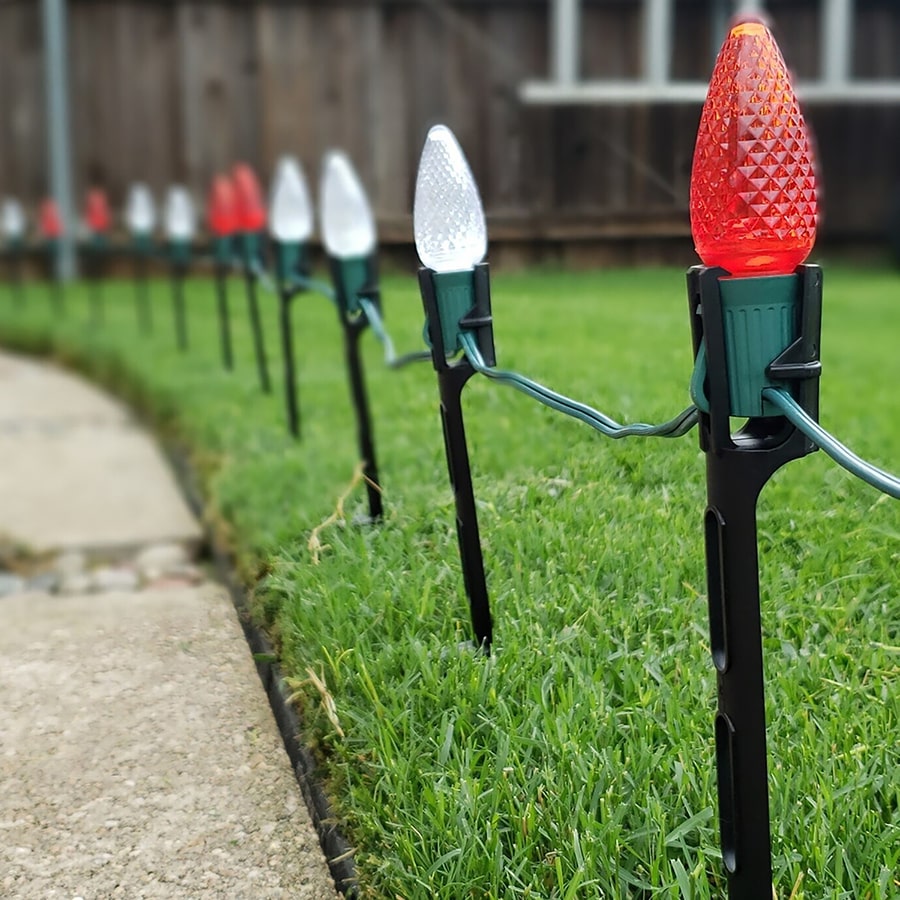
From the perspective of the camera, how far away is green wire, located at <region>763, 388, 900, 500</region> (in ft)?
3.62

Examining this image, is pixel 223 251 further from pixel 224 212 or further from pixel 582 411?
pixel 582 411

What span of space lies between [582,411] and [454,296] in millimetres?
376

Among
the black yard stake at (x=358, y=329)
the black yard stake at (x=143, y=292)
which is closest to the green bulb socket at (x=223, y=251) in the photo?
the black yard stake at (x=143, y=292)

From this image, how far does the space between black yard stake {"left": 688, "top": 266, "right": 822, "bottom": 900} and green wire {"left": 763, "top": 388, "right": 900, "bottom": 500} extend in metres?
0.02

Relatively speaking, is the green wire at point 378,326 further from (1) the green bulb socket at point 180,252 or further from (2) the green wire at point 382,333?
(1) the green bulb socket at point 180,252

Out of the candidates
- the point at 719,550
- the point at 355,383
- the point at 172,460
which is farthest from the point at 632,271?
the point at 172,460

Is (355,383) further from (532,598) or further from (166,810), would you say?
(166,810)

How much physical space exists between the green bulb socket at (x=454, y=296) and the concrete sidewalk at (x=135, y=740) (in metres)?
0.76

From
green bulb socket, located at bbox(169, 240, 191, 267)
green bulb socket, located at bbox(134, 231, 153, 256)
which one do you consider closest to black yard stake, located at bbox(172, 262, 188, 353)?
green bulb socket, located at bbox(169, 240, 191, 267)

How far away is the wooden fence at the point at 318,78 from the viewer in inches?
359

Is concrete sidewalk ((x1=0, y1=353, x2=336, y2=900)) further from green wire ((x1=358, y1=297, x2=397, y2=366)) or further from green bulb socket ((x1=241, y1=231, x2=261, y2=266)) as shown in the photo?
green bulb socket ((x1=241, y1=231, x2=261, y2=266))

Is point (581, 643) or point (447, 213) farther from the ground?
point (447, 213)

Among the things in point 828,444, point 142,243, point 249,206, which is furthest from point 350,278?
point 142,243

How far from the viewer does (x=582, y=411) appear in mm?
1585
